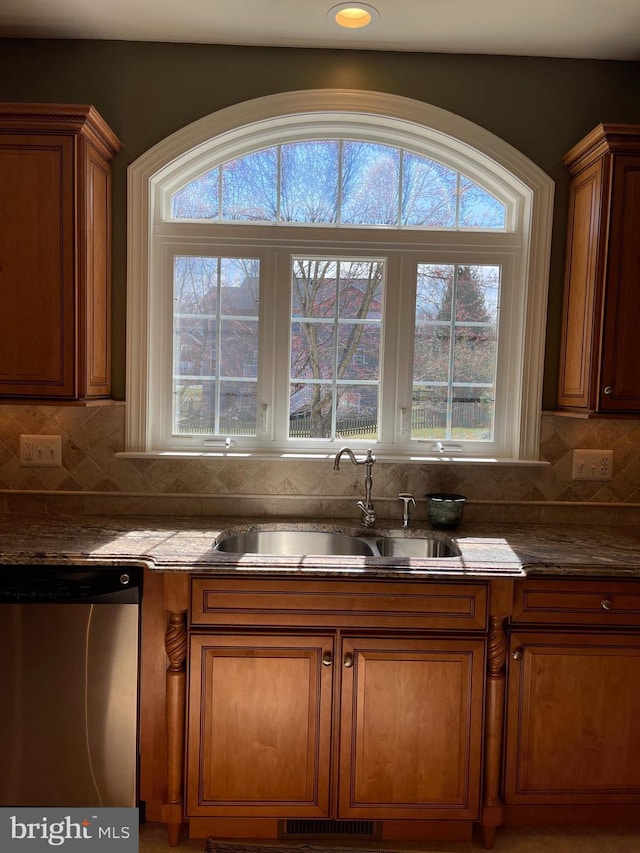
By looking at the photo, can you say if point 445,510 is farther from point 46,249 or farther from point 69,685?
point 46,249

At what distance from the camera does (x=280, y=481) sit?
2.48 m

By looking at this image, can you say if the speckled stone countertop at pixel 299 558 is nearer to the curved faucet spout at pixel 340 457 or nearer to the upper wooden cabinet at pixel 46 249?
the curved faucet spout at pixel 340 457

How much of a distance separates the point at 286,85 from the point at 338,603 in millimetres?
2018

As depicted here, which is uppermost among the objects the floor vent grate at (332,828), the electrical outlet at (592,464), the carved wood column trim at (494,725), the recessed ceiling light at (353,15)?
the recessed ceiling light at (353,15)

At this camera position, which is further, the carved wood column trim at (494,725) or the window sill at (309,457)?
the window sill at (309,457)

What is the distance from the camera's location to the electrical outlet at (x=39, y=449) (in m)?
2.43

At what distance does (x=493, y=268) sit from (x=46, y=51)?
2.03 m

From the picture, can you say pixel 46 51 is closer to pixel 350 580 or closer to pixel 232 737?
pixel 350 580

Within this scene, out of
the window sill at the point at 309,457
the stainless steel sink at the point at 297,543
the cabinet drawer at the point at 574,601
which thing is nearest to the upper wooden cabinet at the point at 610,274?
the window sill at the point at 309,457

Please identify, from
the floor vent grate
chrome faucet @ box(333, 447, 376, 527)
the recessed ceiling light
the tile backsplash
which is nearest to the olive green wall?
the recessed ceiling light

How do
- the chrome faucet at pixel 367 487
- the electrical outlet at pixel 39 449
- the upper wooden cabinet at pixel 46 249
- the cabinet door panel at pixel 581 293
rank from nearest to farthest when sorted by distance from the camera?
the upper wooden cabinet at pixel 46 249 → the cabinet door panel at pixel 581 293 → the chrome faucet at pixel 367 487 → the electrical outlet at pixel 39 449

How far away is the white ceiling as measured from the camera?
2098 mm

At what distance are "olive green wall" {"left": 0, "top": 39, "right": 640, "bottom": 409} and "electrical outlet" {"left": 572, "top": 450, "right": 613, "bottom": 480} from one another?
819 millimetres

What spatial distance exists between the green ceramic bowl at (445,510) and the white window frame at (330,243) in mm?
249
